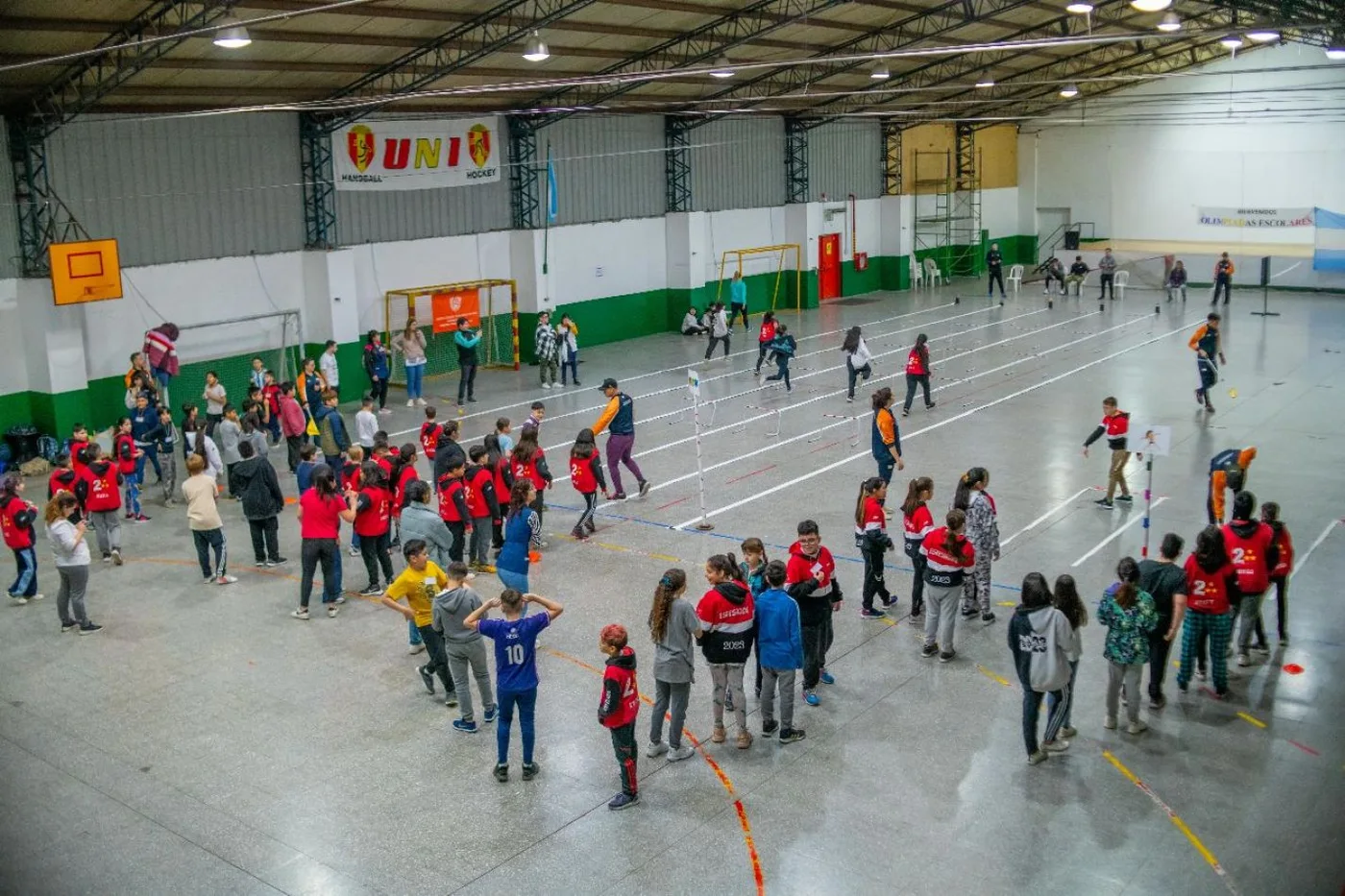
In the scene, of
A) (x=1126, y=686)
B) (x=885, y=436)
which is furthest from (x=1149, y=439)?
(x=1126, y=686)

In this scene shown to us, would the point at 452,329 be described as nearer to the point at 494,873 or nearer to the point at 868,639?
the point at 868,639

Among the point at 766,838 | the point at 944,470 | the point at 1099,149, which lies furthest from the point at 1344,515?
the point at 1099,149

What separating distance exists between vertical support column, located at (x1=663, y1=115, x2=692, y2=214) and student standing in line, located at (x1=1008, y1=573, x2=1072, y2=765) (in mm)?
25713

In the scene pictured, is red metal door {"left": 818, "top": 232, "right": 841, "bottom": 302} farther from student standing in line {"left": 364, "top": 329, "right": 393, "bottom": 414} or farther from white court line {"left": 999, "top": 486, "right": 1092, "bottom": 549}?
white court line {"left": 999, "top": 486, "right": 1092, "bottom": 549}

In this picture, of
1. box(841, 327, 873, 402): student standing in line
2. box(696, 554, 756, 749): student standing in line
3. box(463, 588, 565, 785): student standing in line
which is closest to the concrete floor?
box(463, 588, 565, 785): student standing in line

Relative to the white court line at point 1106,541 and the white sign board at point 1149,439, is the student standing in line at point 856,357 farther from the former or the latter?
the white sign board at point 1149,439

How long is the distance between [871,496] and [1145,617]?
307 cm

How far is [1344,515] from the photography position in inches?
588

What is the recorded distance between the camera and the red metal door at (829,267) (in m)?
39.6

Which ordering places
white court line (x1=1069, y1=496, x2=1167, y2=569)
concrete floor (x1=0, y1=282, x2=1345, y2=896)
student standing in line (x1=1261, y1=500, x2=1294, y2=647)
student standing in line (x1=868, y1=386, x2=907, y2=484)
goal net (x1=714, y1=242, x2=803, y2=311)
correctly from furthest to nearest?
goal net (x1=714, y1=242, x2=803, y2=311)
student standing in line (x1=868, y1=386, x2=907, y2=484)
white court line (x1=1069, y1=496, x2=1167, y2=569)
student standing in line (x1=1261, y1=500, x2=1294, y2=647)
concrete floor (x1=0, y1=282, x2=1345, y2=896)

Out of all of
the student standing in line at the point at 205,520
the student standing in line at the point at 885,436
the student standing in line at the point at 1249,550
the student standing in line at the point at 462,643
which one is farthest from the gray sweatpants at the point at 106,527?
the student standing in line at the point at 1249,550

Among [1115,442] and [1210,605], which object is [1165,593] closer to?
[1210,605]

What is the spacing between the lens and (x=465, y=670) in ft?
31.5

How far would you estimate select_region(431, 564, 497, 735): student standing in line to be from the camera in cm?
914
